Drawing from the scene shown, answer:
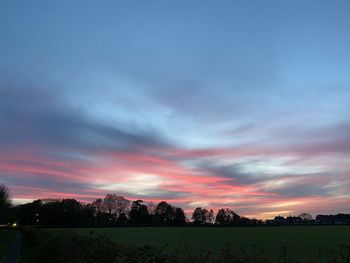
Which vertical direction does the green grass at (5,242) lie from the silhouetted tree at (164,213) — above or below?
below

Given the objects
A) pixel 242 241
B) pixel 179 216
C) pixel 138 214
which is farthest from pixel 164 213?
pixel 242 241

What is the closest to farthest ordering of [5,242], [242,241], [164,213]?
[242,241] → [5,242] → [164,213]

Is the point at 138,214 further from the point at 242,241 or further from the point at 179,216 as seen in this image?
the point at 242,241

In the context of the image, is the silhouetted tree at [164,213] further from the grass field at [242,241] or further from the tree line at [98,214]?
the grass field at [242,241]

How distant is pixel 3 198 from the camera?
304 feet

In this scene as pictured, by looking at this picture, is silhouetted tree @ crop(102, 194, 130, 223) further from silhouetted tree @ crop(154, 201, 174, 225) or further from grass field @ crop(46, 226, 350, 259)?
grass field @ crop(46, 226, 350, 259)

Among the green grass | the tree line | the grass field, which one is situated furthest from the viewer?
the tree line

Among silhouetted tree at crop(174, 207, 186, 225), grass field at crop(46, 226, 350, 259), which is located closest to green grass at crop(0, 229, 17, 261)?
grass field at crop(46, 226, 350, 259)

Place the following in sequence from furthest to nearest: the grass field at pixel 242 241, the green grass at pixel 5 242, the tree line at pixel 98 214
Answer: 1. the tree line at pixel 98 214
2. the green grass at pixel 5 242
3. the grass field at pixel 242 241

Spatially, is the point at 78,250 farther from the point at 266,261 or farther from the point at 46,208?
the point at 46,208

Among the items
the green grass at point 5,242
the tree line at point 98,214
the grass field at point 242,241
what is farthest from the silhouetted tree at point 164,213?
the grass field at point 242,241

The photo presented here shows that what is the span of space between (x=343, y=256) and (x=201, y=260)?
2.65 m

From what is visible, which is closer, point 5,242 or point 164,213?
point 5,242

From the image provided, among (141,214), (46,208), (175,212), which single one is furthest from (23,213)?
(175,212)
